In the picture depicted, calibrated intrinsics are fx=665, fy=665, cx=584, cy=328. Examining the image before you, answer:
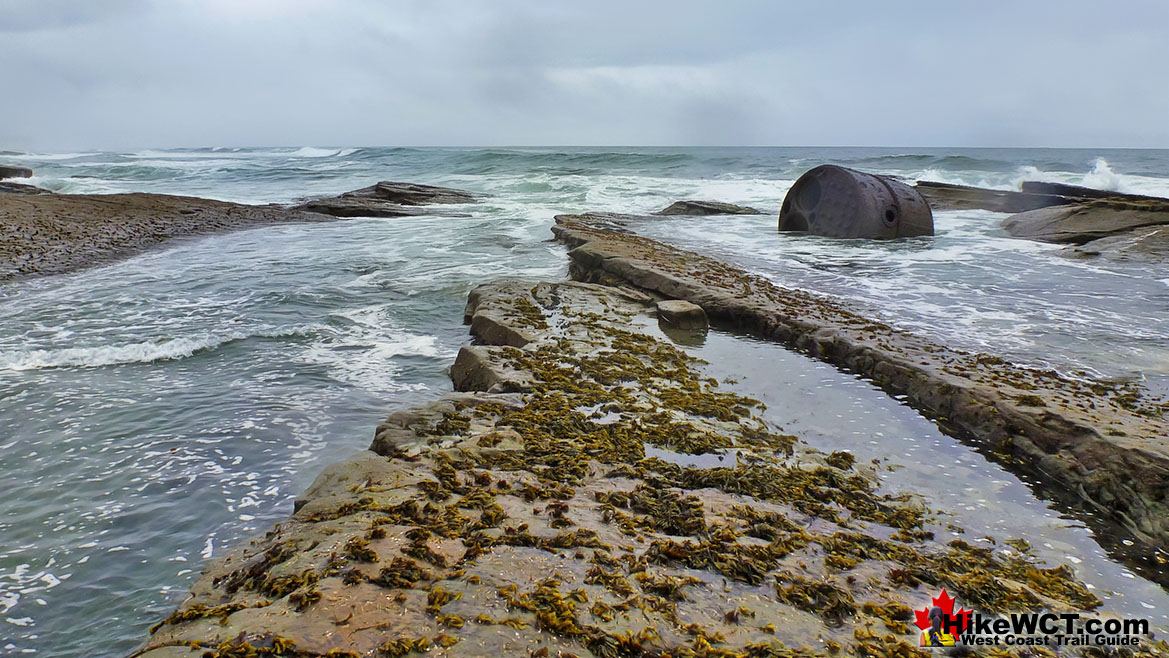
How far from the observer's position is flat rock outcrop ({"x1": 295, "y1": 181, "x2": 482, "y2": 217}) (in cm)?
1942

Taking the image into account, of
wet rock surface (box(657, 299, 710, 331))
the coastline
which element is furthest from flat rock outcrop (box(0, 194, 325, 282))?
the coastline

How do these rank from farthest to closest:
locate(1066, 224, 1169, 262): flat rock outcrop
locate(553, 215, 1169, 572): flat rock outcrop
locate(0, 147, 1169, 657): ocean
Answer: locate(1066, 224, 1169, 262): flat rock outcrop, locate(553, 215, 1169, 572): flat rock outcrop, locate(0, 147, 1169, 657): ocean

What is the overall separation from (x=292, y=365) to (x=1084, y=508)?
19.6 feet

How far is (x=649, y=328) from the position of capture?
668 centimetres

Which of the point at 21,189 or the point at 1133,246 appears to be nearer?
the point at 1133,246

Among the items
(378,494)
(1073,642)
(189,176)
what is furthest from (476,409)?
(189,176)

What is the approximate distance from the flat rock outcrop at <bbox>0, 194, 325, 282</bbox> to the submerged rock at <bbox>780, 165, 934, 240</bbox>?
12.8m

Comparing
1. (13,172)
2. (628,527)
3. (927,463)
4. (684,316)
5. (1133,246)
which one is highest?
(13,172)

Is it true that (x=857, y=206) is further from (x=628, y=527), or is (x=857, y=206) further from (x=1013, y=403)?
(x=628, y=527)

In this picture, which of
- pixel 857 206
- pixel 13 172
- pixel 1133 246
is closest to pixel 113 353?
pixel 857 206

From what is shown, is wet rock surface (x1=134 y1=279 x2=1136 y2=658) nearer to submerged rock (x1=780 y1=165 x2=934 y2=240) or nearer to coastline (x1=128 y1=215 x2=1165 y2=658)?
coastline (x1=128 y1=215 x2=1165 y2=658)

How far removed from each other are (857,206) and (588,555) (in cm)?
1252

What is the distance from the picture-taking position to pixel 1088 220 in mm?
13383

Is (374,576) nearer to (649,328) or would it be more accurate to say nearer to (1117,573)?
A: (1117,573)
